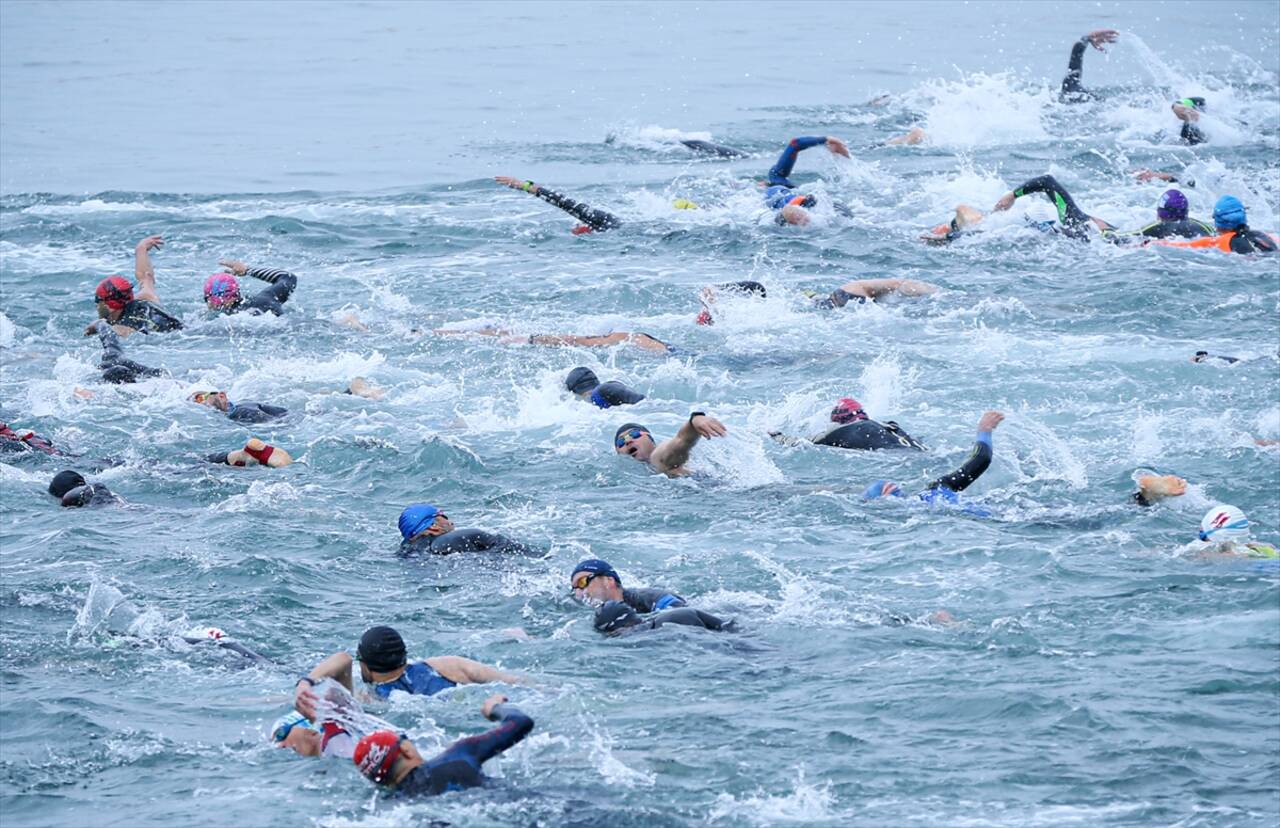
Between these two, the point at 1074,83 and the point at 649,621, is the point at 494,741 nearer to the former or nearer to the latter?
the point at 649,621

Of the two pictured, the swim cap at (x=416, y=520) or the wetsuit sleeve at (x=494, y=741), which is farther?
the swim cap at (x=416, y=520)

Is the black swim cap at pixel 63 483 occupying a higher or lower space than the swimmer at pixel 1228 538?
lower

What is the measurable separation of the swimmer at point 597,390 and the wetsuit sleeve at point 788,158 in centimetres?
694

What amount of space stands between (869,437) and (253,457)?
564 centimetres

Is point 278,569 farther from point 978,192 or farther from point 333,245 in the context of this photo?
point 978,192

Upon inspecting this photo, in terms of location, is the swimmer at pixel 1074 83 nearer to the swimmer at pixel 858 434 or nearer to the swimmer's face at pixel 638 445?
the swimmer at pixel 858 434

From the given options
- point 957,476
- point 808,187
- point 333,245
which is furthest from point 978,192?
point 957,476

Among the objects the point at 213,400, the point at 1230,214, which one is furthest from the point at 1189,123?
the point at 213,400

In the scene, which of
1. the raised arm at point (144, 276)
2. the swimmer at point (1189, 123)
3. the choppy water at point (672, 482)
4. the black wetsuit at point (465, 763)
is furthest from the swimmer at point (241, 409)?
the swimmer at point (1189, 123)

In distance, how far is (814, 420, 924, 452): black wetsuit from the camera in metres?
14.7

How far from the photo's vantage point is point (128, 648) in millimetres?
11109

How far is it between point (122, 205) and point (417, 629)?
59.7ft

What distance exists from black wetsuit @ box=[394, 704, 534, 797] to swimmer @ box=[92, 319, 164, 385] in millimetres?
10187

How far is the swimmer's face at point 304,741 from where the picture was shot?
928 centimetres
